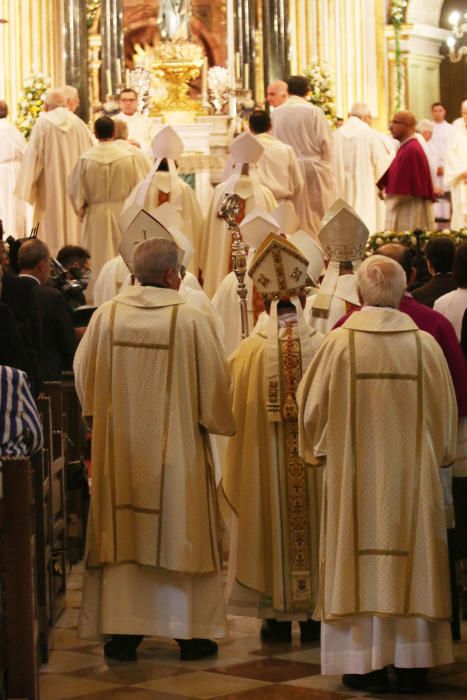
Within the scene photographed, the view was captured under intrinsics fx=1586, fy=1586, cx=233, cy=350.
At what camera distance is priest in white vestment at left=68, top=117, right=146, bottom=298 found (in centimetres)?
1357

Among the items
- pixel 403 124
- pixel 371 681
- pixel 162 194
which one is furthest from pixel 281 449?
pixel 403 124

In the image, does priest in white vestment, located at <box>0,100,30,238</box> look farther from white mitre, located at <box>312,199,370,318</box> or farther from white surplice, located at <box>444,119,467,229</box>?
white mitre, located at <box>312,199,370,318</box>

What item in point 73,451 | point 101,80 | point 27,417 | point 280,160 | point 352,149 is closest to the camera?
point 27,417

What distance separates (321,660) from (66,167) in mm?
9427

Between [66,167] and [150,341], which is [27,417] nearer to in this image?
[150,341]

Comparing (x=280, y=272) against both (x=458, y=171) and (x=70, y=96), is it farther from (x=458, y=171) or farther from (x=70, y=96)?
(x=458, y=171)

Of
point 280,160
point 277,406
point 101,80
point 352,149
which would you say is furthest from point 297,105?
point 277,406

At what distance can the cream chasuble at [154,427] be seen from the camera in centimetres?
661

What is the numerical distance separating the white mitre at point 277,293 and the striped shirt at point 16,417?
5.64 feet

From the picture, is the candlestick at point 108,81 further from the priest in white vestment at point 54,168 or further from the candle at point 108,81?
the priest in white vestment at point 54,168

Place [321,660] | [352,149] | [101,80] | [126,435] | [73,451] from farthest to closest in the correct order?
1. [101,80]
2. [352,149]
3. [73,451]
4. [126,435]
5. [321,660]

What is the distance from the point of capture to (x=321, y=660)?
19.9 feet

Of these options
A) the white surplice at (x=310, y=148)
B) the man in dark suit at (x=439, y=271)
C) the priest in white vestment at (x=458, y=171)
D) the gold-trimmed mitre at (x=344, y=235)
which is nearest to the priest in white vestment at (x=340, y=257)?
the gold-trimmed mitre at (x=344, y=235)

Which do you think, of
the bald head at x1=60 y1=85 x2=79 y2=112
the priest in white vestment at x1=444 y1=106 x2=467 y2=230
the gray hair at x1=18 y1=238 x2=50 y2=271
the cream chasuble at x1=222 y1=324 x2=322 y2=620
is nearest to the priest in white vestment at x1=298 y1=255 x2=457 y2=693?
the cream chasuble at x1=222 y1=324 x2=322 y2=620
